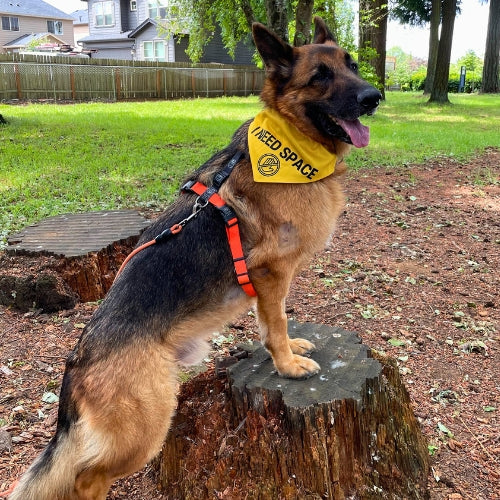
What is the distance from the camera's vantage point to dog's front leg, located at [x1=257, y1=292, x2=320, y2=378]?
2.76 meters

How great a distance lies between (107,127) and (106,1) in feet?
111

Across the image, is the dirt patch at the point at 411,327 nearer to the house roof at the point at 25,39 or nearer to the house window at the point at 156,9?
the house window at the point at 156,9

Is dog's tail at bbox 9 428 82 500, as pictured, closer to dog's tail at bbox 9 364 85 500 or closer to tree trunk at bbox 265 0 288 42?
dog's tail at bbox 9 364 85 500

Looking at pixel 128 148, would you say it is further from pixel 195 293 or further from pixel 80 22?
pixel 80 22

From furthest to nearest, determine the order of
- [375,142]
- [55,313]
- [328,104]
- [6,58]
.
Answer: [6,58] < [375,142] < [55,313] < [328,104]

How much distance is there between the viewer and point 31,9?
5050 centimetres

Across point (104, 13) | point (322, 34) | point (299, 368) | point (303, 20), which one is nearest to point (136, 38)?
point (104, 13)

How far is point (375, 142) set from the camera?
1273cm

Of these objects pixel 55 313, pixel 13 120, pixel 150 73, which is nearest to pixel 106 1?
pixel 150 73

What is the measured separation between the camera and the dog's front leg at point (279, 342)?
276 centimetres

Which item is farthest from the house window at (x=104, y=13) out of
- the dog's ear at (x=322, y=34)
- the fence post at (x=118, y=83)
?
the dog's ear at (x=322, y=34)

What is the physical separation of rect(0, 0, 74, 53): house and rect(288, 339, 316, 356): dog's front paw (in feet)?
168

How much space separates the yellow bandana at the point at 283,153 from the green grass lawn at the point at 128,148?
0.55 meters

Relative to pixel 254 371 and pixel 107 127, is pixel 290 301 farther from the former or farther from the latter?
pixel 107 127
